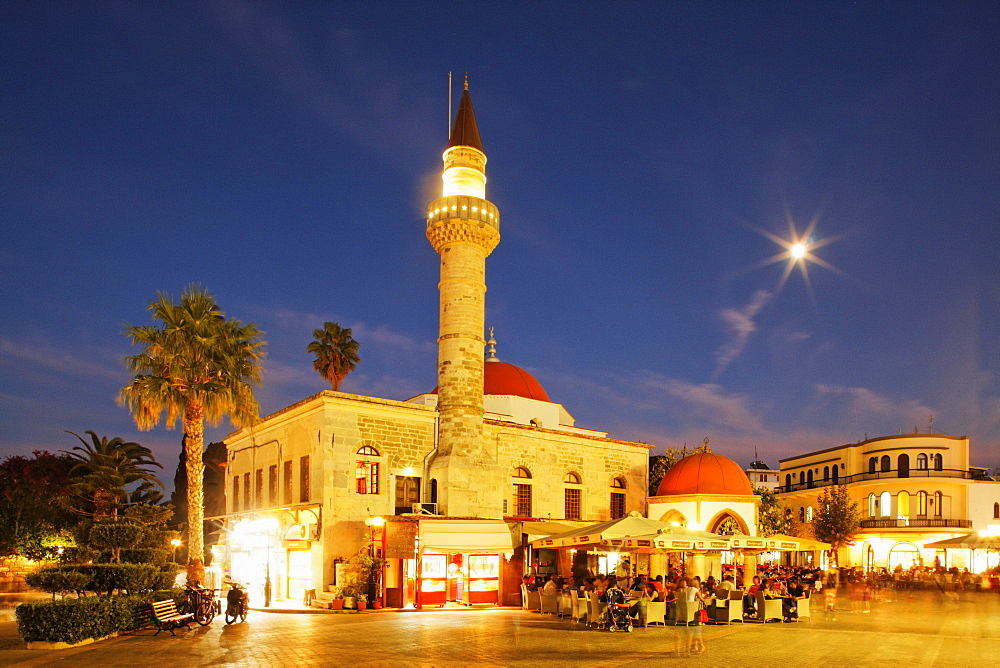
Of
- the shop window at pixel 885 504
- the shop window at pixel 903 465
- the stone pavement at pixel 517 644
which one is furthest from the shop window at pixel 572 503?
the shop window at pixel 903 465

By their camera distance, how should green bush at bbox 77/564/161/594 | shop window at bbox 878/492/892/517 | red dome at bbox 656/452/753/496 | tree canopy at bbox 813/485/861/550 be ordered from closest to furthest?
green bush at bbox 77/564/161/594
red dome at bbox 656/452/753/496
tree canopy at bbox 813/485/861/550
shop window at bbox 878/492/892/517

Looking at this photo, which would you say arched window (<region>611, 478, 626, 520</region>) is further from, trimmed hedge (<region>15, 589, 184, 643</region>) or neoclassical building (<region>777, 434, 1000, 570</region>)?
neoclassical building (<region>777, 434, 1000, 570</region>)

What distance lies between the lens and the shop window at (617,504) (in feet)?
109

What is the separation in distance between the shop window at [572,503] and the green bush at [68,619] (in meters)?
18.7

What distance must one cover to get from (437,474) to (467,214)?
8960 mm

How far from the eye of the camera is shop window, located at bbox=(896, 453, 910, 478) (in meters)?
49.6

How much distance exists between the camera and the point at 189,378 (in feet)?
75.3

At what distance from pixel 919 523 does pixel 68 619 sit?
4653cm

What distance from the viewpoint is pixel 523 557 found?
27266 millimetres

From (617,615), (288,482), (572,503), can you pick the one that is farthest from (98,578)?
(572,503)

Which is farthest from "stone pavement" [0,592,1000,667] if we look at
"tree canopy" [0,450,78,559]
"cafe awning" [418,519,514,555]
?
"tree canopy" [0,450,78,559]

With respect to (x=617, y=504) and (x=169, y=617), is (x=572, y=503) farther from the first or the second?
(x=169, y=617)

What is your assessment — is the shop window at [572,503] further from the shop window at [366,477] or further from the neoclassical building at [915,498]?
the neoclassical building at [915,498]

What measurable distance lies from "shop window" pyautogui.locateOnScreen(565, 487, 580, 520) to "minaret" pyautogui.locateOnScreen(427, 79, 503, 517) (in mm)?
4545
